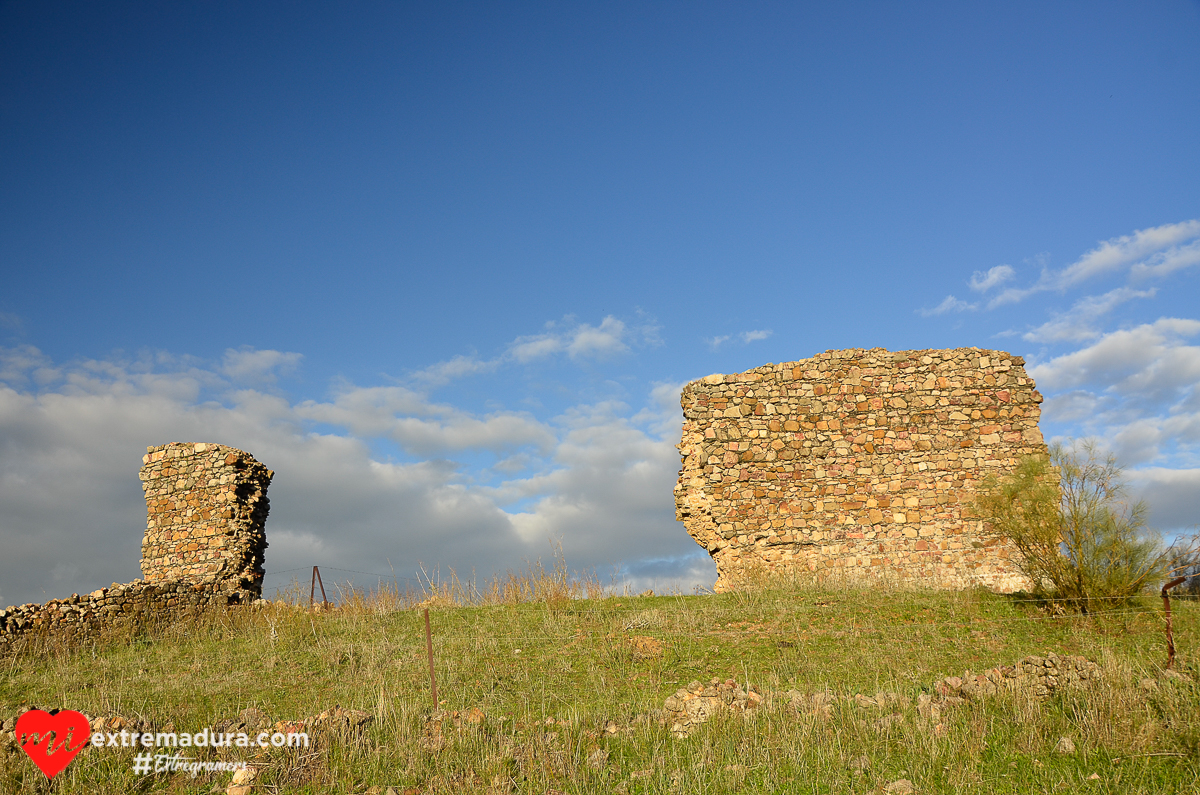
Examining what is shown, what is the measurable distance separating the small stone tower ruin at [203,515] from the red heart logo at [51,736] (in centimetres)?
959

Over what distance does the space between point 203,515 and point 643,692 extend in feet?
41.5

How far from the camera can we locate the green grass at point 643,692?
498cm

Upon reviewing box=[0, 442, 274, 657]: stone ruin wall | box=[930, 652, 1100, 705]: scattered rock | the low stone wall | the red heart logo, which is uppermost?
box=[0, 442, 274, 657]: stone ruin wall

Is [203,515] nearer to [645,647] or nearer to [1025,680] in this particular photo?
[645,647]

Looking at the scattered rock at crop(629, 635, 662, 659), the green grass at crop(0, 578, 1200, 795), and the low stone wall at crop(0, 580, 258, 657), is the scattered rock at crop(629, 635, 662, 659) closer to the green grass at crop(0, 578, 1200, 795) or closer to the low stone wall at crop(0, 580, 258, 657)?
the green grass at crop(0, 578, 1200, 795)

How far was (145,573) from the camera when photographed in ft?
51.3

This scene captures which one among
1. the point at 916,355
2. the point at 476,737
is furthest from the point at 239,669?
the point at 916,355

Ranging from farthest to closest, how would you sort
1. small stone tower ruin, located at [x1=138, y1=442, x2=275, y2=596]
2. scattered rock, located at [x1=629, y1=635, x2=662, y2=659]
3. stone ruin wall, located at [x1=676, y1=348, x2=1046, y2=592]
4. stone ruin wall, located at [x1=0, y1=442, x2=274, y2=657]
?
1. small stone tower ruin, located at [x1=138, y1=442, x2=275, y2=596]
2. stone ruin wall, located at [x1=0, y1=442, x2=274, y2=657]
3. stone ruin wall, located at [x1=676, y1=348, x2=1046, y2=592]
4. scattered rock, located at [x1=629, y1=635, x2=662, y2=659]

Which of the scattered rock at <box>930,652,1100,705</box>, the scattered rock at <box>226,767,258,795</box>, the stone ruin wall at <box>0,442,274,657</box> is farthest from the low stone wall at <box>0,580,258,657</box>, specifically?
the scattered rock at <box>930,652,1100,705</box>

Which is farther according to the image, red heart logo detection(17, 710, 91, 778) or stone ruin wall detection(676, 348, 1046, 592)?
stone ruin wall detection(676, 348, 1046, 592)

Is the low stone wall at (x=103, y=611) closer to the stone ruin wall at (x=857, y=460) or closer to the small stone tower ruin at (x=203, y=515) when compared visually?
the small stone tower ruin at (x=203, y=515)

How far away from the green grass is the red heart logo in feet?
0.34

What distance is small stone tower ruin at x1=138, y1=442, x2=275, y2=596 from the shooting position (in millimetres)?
15320

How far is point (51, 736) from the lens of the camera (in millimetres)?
5832
